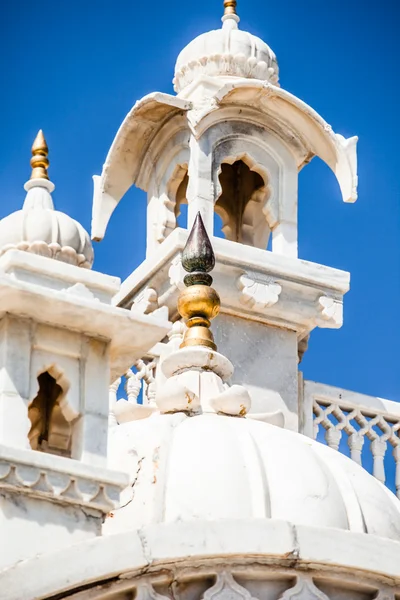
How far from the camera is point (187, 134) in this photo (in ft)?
68.1

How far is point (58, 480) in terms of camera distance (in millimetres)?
14234

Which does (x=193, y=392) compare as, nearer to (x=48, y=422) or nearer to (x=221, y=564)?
(x=48, y=422)

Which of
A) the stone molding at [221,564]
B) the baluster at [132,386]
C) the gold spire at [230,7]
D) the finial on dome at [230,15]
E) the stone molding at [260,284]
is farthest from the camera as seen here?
the gold spire at [230,7]

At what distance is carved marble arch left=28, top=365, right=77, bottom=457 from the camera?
1522 centimetres

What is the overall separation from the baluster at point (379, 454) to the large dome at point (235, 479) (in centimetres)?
353

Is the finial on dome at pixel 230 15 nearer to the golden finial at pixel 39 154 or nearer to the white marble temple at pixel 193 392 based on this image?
the white marble temple at pixel 193 392

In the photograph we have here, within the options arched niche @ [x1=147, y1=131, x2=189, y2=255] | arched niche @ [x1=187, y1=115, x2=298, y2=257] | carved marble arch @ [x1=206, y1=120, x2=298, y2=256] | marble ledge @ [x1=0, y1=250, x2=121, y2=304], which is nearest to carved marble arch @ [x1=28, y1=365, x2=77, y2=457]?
marble ledge @ [x1=0, y1=250, x2=121, y2=304]

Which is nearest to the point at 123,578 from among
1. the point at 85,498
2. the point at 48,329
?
the point at 85,498

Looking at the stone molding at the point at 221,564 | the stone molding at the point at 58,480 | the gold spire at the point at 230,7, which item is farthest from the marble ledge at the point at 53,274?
the gold spire at the point at 230,7

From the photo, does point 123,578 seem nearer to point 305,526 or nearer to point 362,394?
point 305,526

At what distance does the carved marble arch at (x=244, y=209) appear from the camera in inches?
856

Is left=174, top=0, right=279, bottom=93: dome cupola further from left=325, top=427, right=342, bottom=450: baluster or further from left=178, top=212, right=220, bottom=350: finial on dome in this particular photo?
left=178, top=212, right=220, bottom=350: finial on dome

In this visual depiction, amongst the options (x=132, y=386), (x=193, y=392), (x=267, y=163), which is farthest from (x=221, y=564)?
(x=267, y=163)

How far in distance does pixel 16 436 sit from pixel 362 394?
667 cm
